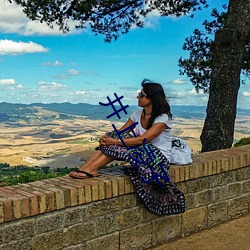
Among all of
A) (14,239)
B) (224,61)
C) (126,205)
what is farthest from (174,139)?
(224,61)

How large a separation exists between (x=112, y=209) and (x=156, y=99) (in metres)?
0.99

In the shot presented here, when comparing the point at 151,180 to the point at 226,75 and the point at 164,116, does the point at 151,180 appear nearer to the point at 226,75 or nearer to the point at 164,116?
the point at 164,116

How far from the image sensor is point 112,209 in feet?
11.2

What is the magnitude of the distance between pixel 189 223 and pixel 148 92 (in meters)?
1.31

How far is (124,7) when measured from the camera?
9016 mm

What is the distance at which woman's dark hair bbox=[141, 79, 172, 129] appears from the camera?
368cm

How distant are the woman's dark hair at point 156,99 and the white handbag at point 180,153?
0.45 meters

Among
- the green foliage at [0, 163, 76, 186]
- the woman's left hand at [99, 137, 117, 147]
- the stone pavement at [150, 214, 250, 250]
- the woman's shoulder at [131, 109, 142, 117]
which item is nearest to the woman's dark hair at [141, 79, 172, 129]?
the woman's shoulder at [131, 109, 142, 117]

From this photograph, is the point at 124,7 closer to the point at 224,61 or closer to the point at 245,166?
the point at 224,61

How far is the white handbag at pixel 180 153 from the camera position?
4.05m

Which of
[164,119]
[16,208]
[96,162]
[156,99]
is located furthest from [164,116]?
[16,208]

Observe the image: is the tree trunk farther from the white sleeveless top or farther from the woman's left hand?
the woman's left hand

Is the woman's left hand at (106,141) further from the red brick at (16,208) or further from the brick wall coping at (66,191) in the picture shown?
the red brick at (16,208)

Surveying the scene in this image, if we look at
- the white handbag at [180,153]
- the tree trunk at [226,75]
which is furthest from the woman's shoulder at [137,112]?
the tree trunk at [226,75]
